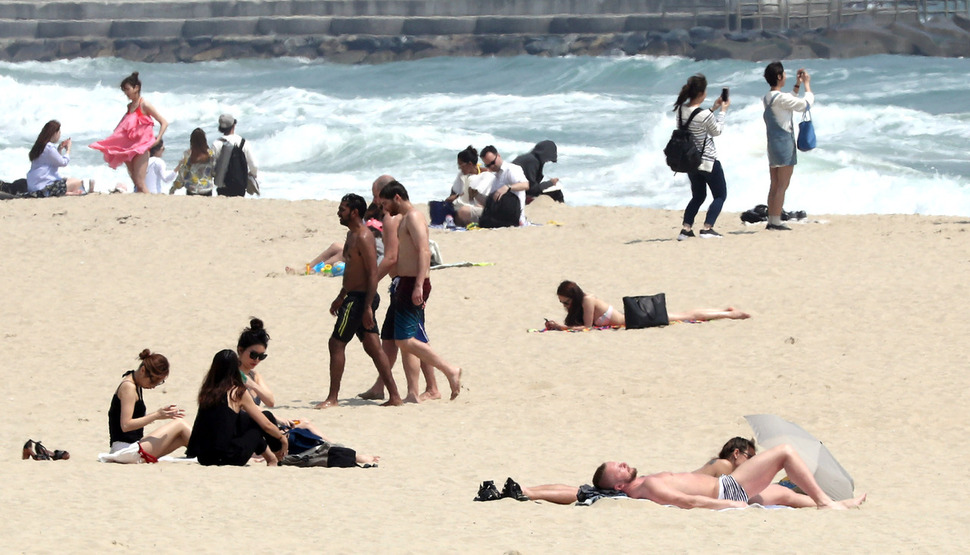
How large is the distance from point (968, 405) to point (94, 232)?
334 inches

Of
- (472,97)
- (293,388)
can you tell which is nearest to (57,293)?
(293,388)

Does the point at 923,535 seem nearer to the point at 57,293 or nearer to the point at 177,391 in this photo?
the point at 177,391

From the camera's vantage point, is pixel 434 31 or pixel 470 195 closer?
pixel 470 195

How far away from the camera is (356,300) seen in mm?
7938

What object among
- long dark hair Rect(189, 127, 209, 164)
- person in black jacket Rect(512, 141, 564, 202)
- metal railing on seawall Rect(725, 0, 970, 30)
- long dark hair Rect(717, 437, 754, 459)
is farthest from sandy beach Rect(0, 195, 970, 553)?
metal railing on seawall Rect(725, 0, 970, 30)

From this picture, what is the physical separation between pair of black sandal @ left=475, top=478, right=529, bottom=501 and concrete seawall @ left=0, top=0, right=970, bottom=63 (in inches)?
1385

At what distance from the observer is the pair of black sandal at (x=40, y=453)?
6484 millimetres

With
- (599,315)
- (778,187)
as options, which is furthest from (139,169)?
(599,315)

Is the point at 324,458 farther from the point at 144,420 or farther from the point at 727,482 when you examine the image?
the point at 727,482

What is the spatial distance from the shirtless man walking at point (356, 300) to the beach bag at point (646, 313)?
2.08 meters

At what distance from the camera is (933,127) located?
24.4m

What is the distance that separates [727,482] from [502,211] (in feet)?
25.5

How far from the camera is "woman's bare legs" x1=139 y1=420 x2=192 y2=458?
6.52 m

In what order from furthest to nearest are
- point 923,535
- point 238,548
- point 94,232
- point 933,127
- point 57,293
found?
point 933,127 → point 94,232 → point 57,293 → point 923,535 → point 238,548
